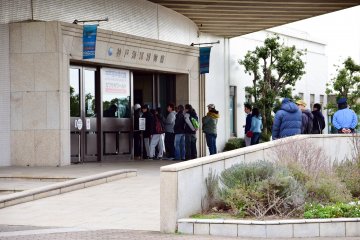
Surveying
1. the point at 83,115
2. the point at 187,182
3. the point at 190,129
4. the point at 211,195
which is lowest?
the point at 211,195

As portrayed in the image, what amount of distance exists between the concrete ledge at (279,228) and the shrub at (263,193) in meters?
0.60

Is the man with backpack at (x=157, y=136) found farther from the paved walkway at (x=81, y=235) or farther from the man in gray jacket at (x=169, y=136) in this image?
the paved walkway at (x=81, y=235)

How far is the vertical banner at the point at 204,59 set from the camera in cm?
2911

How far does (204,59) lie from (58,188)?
15152 mm

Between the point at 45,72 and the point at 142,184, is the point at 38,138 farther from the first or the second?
the point at 142,184

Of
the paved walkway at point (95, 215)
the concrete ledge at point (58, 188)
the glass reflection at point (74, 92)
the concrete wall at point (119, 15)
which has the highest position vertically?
the concrete wall at point (119, 15)

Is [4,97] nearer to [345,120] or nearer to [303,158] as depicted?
[345,120]

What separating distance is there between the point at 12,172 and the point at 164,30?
10.4 m

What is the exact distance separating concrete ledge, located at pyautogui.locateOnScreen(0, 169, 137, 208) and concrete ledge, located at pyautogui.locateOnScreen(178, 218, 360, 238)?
4378mm

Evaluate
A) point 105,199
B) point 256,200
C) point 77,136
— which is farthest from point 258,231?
point 77,136

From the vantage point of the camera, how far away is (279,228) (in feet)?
33.7

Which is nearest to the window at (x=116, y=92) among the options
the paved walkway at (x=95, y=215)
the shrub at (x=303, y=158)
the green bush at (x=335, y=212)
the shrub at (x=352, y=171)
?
the paved walkway at (x=95, y=215)

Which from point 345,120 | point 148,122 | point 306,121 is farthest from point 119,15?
point 345,120

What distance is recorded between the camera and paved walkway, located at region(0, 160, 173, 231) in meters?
11.8
